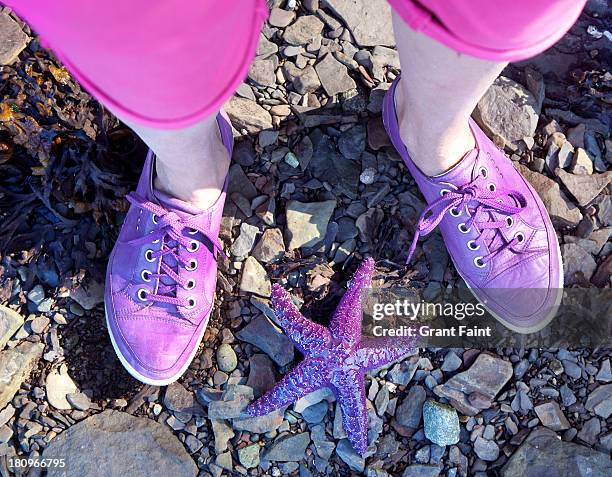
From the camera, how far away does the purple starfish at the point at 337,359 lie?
7.45 ft

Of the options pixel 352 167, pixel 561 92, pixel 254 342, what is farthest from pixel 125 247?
pixel 561 92

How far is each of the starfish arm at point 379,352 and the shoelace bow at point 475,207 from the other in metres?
0.36

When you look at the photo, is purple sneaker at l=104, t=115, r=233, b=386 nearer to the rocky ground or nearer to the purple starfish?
the rocky ground

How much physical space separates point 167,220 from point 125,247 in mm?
274

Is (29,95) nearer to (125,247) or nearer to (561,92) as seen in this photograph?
(125,247)

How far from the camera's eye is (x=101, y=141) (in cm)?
253

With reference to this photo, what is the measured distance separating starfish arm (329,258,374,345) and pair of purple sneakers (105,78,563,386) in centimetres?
22

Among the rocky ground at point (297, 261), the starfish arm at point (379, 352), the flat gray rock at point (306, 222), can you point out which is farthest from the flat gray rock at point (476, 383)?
the flat gray rock at point (306, 222)

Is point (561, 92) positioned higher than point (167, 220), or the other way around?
point (561, 92)

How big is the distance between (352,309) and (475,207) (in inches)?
23.1

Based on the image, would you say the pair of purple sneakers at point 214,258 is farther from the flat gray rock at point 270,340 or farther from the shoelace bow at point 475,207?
the flat gray rock at point 270,340

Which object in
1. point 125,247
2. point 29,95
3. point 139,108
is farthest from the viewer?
point 29,95

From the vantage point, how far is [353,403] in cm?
227

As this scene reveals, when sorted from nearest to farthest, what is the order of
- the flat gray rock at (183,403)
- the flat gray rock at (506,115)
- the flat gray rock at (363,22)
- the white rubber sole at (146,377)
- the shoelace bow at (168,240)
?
the shoelace bow at (168,240) < the white rubber sole at (146,377) < the flat gray rock at (183,403) < the flat gray rock at (506,115) < the flat gray rock at (363,22)
